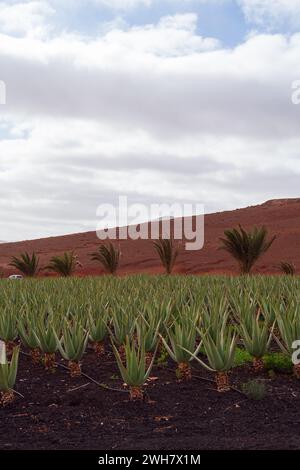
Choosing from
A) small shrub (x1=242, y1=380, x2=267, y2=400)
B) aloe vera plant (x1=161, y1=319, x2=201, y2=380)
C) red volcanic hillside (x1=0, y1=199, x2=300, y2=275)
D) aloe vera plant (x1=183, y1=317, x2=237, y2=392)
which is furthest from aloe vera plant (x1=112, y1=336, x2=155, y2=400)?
red volcanic hillside (x1=0, y1=199, x2=300, y2=275)

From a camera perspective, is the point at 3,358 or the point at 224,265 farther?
the point at 224,265

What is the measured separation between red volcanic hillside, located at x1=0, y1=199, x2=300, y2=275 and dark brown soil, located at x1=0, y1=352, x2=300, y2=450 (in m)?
20.9

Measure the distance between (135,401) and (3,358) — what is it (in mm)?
998

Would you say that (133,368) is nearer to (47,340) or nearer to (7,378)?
(7,378)

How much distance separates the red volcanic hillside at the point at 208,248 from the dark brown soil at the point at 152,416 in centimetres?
2092

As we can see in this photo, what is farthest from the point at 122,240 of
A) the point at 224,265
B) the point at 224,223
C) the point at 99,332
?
the point at 99,332

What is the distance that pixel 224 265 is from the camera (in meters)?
32.2

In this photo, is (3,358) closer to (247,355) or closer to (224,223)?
(247,355)

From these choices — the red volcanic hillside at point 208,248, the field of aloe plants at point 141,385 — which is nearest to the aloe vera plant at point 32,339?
the field of aloe plants at point 141,385

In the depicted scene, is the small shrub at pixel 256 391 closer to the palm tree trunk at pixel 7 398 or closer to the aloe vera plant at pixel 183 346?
the aloe vera plant at pixel 183 346

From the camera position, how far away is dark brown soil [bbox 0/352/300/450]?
365cm

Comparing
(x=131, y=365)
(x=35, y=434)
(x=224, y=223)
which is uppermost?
(x=224, y=223)

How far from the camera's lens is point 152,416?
165 inches

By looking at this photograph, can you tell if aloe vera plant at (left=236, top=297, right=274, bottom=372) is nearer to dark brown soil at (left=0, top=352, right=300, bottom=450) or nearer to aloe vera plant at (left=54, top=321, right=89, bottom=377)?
dark brown soil at (left=0, top=352, right=300, bottom=450)
